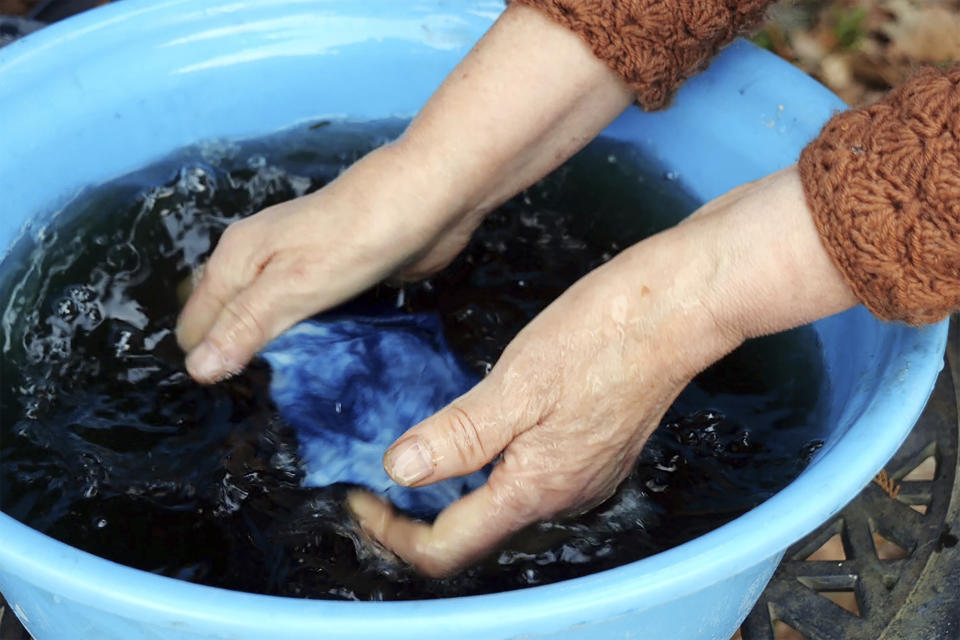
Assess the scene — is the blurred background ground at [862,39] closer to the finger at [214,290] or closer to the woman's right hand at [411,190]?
the woman's right hand at [411,190]

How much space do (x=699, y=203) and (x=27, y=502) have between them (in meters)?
0.83

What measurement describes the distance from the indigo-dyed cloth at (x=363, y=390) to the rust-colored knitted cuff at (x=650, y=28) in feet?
1.18

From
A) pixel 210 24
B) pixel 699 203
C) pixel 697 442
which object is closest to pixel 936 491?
pixel 697 442

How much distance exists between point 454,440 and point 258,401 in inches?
11.7

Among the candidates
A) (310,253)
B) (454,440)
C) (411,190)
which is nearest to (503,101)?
(411,190)

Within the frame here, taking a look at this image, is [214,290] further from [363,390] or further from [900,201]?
[900,201]

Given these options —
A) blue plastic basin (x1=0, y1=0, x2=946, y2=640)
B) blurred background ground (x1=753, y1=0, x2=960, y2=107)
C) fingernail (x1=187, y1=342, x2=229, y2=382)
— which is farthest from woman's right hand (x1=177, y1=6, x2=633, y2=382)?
blurred background ground (x1=753, y1=0, x2=960, y2=107)

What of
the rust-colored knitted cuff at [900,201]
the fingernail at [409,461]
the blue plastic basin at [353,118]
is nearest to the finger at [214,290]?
the blue plastic basin at [353,118]

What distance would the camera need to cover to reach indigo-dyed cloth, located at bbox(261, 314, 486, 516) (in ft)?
3.07

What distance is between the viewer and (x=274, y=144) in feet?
4.08

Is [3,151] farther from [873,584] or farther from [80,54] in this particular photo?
[873,584]

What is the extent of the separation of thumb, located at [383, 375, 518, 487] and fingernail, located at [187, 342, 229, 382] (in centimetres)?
29

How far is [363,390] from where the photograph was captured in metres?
1.00

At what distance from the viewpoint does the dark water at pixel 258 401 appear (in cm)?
88
